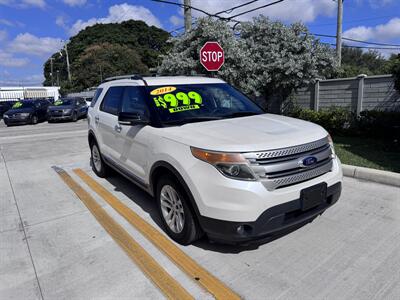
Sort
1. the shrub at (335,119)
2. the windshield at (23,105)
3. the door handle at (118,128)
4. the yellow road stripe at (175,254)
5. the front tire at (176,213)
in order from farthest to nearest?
the windshield at (23,105), the shrub at (335,119), the door handle at (118,128), the front tire at (176,213), the yellow road stripe at (175,254)

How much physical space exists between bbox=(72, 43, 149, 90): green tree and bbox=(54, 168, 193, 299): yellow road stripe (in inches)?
1733

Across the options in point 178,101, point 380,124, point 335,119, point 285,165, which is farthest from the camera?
point 335,119

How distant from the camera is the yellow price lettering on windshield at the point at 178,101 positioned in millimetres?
3846

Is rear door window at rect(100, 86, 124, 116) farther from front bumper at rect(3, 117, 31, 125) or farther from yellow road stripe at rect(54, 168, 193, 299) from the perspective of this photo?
front bumper at rect(3, 117, 31, 125)

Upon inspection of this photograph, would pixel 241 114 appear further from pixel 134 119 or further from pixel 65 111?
pixel 65 111

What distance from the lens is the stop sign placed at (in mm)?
7701

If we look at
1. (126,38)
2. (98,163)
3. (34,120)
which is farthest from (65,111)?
(126,38)

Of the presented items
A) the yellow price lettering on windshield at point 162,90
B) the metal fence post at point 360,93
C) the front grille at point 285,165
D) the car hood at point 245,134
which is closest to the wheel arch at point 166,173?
the car hood at point 245,134

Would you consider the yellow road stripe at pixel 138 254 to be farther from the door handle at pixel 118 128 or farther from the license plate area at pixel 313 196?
the license plate area at pixel 313 196

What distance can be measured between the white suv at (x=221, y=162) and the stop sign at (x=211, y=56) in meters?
3.45

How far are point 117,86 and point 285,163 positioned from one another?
3.31 meters

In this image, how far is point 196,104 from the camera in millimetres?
3998

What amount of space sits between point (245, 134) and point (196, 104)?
3.64 ft

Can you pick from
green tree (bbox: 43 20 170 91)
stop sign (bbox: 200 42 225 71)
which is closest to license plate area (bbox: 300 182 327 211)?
stop sign (bbox: 200 42 225 71)
